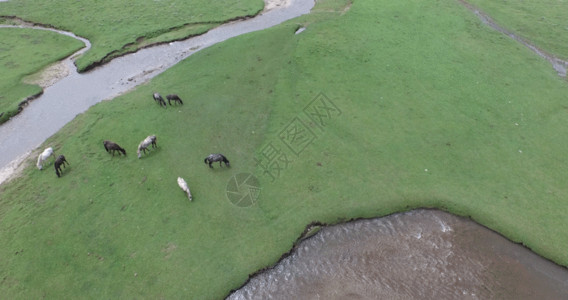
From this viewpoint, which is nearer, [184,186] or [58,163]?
[184,186]

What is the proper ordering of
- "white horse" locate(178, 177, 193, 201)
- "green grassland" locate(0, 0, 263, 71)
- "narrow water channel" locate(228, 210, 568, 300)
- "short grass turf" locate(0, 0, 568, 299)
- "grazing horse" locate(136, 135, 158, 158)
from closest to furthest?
"narrow water channel" locate(228, 210, 568, 300), "short grass turf" locate(0, 0, 568, 299), "white horse" locate(178, 177, 193, 201), "grazing horse" locate(136, 135, 158, 158), "green grassland" locate(0, 0, 263, 71)

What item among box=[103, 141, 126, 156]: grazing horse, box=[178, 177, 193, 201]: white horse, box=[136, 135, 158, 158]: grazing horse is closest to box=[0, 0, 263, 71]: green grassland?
box=[103, 141, 126, 156]: grazing horse

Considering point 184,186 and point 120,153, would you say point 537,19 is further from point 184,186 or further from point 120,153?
point 120,153

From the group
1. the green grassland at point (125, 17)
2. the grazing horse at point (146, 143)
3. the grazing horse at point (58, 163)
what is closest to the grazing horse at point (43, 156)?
the grazing horse at point (58, 163)

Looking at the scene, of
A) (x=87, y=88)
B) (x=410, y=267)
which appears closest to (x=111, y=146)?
(x=87, y=88)

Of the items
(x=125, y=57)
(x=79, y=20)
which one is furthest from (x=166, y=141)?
(x=79, y=20)

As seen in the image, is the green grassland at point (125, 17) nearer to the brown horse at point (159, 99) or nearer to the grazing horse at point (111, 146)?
the brown horse at point (159, 99)

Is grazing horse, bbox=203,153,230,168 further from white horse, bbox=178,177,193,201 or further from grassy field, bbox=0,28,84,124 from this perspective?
grassy field, bbox=0,28,84,124
